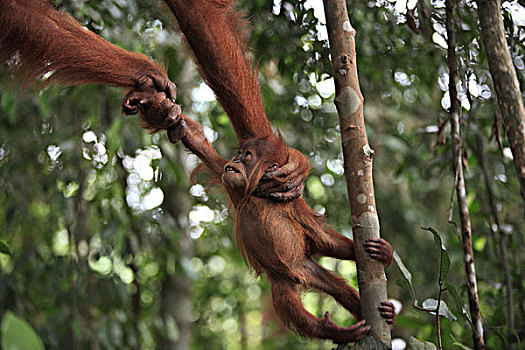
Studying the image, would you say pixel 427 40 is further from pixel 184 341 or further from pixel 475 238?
pixel 184 341

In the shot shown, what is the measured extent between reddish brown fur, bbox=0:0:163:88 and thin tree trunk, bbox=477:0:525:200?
1.04 meters

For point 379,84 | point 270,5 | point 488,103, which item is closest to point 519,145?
point 488,103

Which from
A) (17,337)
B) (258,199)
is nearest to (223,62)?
(258,199)

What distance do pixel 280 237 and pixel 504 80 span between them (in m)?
0.88

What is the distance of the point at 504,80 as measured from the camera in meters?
1.64

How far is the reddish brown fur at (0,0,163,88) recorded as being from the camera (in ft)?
4.70

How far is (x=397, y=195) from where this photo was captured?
15.9ft

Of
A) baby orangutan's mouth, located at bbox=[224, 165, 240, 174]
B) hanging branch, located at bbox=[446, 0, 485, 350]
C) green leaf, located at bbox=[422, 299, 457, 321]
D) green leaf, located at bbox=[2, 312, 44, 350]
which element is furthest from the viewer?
hanging branch, located at bbox=[446, 0, 485, 350]

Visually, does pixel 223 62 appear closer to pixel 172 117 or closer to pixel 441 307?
pixel 172 117

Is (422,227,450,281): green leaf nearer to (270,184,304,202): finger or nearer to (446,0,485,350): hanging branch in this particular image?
(446,0,485,350): hanging branch

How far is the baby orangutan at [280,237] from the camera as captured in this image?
1.36m

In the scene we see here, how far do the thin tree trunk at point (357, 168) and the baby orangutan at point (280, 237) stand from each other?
0.38 ft

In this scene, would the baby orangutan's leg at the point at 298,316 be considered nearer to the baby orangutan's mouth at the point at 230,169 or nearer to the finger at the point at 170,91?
the baby orangutan's mouth at the point at 230,169

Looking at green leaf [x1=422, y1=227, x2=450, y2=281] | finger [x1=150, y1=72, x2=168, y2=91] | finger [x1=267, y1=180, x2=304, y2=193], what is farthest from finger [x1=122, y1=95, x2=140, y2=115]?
green leaf [x1=422, y1=227, x2=450, y2=281]
